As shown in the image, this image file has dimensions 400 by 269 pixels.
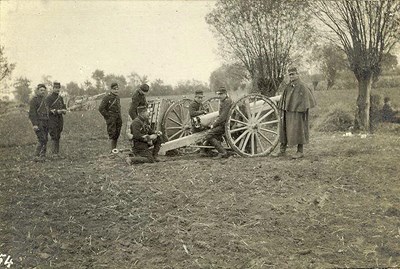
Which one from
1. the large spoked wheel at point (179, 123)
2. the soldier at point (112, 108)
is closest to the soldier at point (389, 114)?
the large spoked wheel at point (179, 123)

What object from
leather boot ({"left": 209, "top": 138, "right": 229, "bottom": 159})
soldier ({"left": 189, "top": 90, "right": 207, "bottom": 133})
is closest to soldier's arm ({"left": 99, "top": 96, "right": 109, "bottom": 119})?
soldier ({"left": 189, "top": 90, "right": 207, "bottom": 133})

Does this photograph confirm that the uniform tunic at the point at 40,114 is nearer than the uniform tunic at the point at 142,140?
No

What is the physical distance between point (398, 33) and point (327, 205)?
911 centimetres

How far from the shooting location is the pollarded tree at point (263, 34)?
15078mm

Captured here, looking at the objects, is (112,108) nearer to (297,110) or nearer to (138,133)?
(138,133)

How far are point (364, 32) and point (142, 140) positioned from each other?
8.42 m

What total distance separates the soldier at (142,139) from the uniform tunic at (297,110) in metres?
2.45

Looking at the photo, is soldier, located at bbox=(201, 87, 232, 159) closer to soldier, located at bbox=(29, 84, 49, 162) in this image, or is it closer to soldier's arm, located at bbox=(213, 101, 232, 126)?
soldier's arm, located at bbox=(213, 101, 232, 126)

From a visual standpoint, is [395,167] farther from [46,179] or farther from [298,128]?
[46,179]

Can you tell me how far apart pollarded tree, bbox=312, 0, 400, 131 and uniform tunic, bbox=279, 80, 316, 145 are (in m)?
6.05

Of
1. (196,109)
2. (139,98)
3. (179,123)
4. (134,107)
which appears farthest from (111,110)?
(196,109)

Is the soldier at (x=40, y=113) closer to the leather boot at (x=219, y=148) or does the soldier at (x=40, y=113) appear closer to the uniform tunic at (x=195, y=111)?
the uniform tunic at (x=195, y=111)

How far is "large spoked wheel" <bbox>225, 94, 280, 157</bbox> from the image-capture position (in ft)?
25.2

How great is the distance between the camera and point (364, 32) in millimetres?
12453
